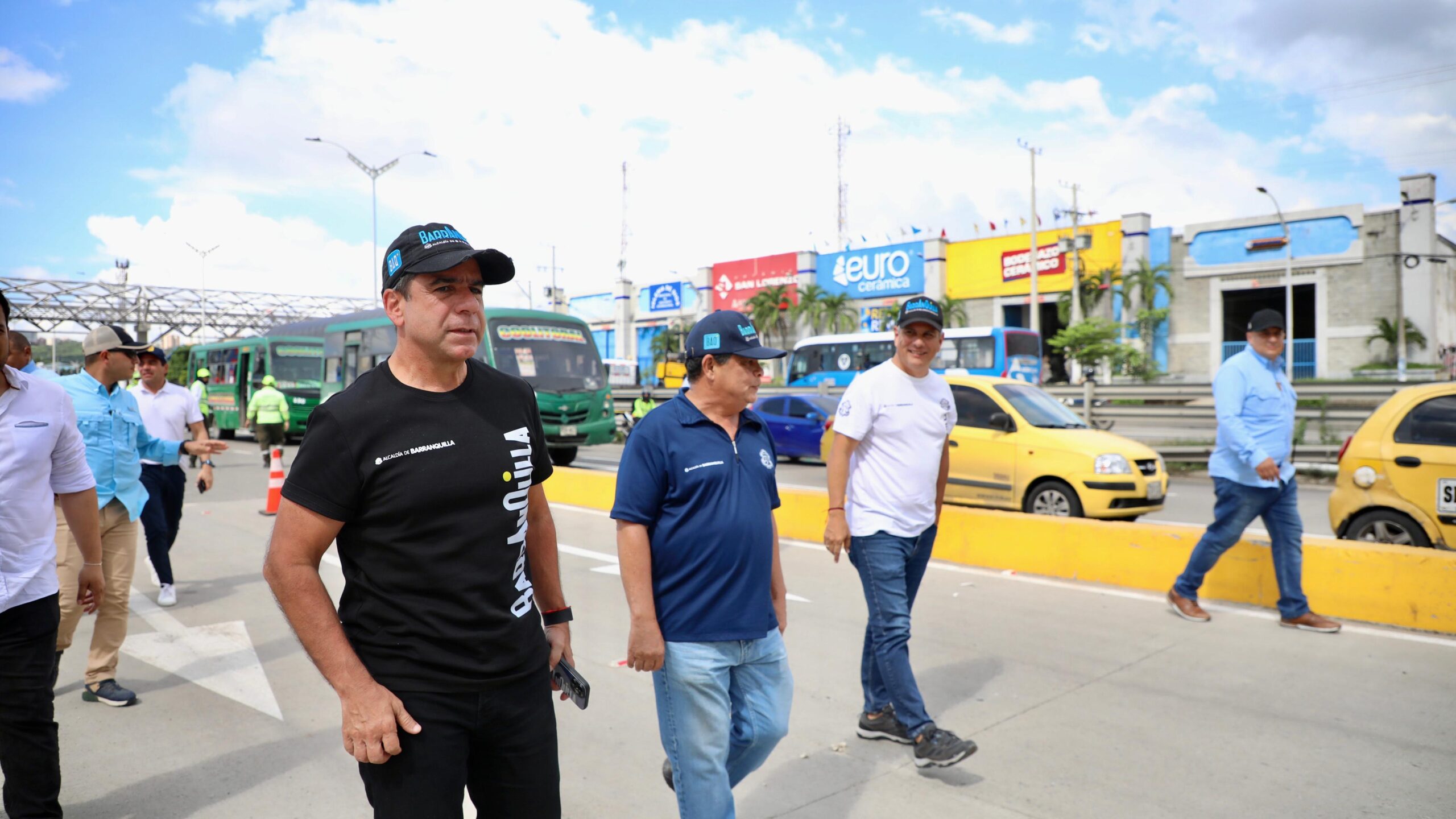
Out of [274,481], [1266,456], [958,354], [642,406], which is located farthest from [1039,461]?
[958,354]

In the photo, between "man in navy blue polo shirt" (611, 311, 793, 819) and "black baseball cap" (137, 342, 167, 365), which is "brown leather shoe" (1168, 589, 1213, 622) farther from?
"black baseball cap" (137, 342, 167, 365)

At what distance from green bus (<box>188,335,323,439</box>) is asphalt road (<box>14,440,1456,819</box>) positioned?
19046 mm

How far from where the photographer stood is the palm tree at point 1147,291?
41000 millimetres

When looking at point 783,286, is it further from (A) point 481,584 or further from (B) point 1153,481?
(A) point 481,584

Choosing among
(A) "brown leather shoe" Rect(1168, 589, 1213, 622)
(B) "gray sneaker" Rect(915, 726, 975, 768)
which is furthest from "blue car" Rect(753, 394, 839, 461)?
(B) "gray sneaker" Rect(915, 726, 975, 768)

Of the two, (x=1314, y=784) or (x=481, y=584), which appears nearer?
(x=481, y=584)

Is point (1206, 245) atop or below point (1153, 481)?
atop

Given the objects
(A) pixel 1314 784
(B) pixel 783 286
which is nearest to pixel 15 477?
(A) pixel 1314 784

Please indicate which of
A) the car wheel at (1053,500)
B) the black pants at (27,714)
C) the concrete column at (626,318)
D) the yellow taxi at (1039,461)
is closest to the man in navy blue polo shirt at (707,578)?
the black pants at (27,714)

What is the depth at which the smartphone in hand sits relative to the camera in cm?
243

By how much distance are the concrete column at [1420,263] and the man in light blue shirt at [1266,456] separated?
36.6 meters

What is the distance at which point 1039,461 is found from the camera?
32.4 feet

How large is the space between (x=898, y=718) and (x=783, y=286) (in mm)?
49507

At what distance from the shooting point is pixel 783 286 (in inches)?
2077
